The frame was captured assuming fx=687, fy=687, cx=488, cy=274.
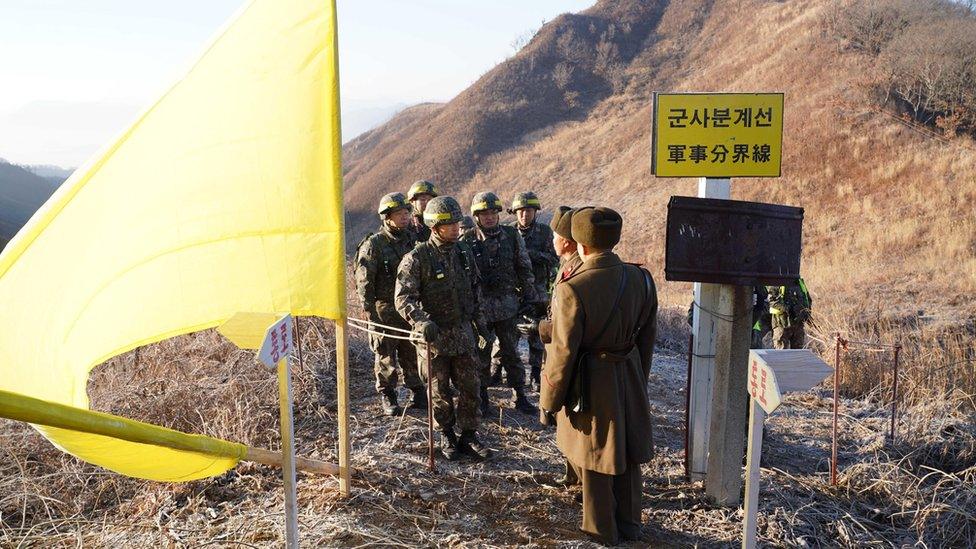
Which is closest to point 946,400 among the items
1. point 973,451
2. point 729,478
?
point 973,451

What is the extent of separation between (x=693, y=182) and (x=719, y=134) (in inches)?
908

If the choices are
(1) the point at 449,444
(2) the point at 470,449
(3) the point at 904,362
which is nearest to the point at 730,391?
(2) the point at 470,449

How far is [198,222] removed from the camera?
3.56 meters

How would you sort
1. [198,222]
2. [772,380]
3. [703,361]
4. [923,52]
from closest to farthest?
[772,380] < [198,222] < [703,361] < [923,52]

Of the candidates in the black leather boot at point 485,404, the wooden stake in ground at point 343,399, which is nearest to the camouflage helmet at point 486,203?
the black leather boot at point 485,404

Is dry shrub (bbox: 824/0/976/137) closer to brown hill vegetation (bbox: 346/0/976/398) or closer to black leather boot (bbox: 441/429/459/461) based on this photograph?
brown hill vegetation (bbox: 346/0/976/398)

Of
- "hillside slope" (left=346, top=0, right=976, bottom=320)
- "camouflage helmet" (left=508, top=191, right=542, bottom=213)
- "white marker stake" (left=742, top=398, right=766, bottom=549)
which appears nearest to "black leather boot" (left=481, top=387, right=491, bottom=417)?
"camouflage helmet" (left=508, top=191, right=542, bottom=213)

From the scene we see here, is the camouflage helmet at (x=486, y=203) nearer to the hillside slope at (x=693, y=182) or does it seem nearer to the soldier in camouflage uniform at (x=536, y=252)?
the soldier in camouflage uniform at (x=536, y=252)

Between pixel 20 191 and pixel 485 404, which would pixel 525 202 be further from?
pixel 20 191

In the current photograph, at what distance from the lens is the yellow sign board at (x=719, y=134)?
4.41 metres

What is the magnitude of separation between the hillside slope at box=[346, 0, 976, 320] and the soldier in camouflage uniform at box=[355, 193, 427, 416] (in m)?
7.55

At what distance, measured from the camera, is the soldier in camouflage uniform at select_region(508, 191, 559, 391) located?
7.03 m

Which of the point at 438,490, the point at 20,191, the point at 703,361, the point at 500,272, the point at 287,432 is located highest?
the point at 20,191

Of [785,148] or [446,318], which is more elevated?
[785,148]
